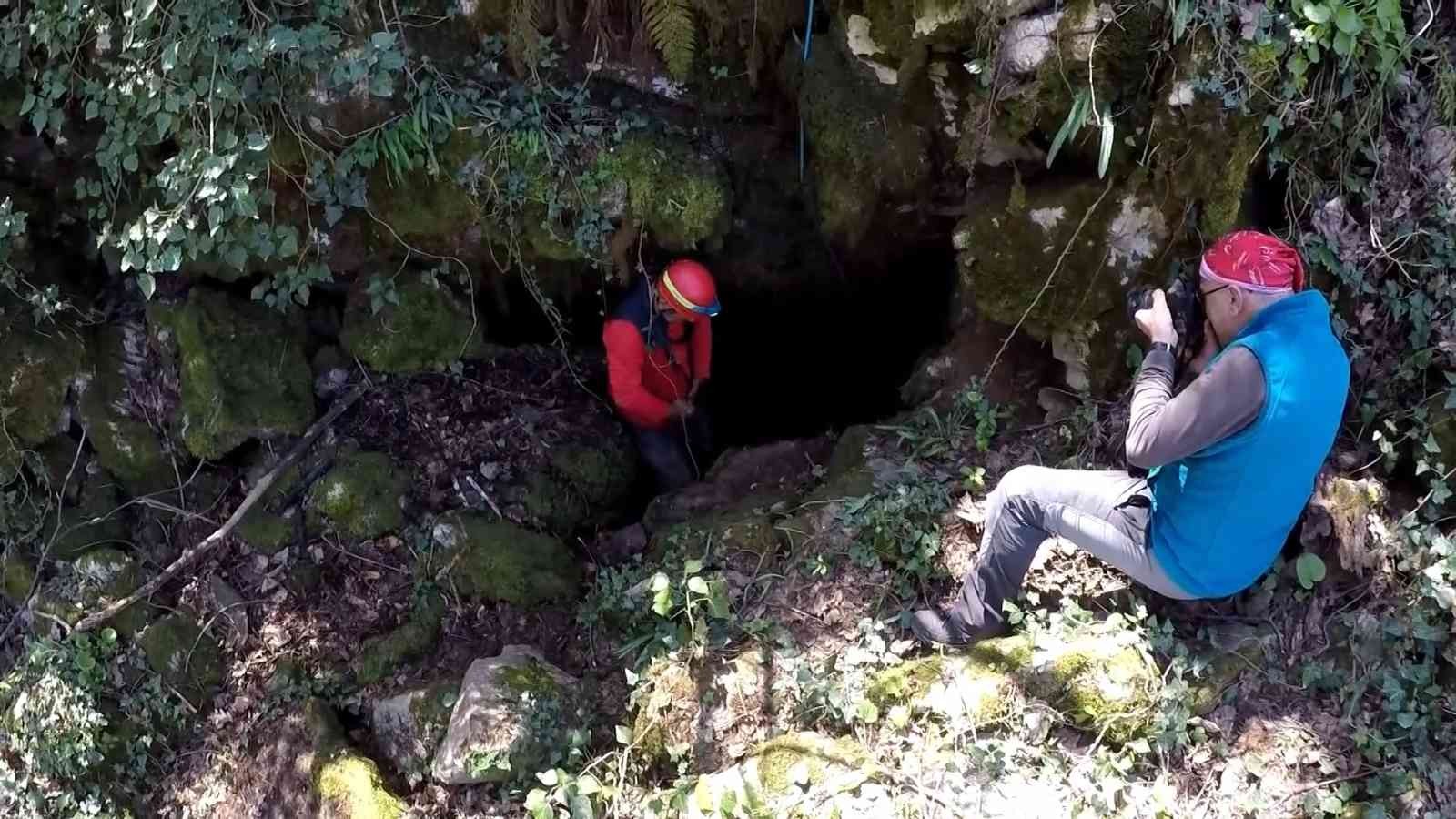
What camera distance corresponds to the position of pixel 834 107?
→ 4.44 meters

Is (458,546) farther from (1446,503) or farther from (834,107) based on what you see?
(1446,503)

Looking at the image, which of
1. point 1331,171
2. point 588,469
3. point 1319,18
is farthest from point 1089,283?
point 588,469

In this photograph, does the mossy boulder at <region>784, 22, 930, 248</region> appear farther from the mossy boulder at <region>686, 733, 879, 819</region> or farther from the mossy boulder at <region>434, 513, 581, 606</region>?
the mossy boulder at <region>686, 733, 879, 819</region>

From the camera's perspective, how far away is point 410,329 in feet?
16.8

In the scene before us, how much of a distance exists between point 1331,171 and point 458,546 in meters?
4.52

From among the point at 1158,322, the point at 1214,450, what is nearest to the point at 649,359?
the point at 1158,322

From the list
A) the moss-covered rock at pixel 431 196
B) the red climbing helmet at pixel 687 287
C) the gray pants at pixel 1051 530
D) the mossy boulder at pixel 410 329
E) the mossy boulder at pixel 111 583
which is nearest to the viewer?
the gray pants at pixel 1051 530

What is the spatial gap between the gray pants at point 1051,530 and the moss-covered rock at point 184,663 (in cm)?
382

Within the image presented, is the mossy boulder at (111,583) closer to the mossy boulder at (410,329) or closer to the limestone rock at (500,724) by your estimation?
the mossy boulder at (410,329)

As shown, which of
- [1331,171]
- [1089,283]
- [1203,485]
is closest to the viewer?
[1203,485]

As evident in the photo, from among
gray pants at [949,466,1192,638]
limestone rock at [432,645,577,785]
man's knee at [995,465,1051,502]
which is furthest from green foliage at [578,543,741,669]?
man's knee at [995,465,1051,502]

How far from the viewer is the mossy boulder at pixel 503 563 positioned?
4.55m

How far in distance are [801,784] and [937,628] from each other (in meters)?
0.92

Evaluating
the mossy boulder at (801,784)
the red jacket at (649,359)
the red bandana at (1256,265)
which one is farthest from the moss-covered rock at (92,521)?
the red bandana at (1256,265)
